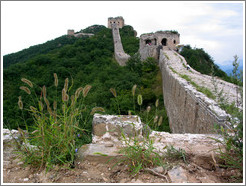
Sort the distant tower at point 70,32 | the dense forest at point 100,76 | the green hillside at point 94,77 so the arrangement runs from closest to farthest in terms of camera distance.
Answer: the dense forest at point 100,76, the green hillside at point 94,77, the distant tower at point 70,32

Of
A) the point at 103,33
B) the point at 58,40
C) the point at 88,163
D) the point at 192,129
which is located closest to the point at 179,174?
the point at 88,163

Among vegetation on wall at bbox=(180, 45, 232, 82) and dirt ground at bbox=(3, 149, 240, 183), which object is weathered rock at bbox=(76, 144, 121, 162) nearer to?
dirt ground at bbox=(3, 149, 240, 183)

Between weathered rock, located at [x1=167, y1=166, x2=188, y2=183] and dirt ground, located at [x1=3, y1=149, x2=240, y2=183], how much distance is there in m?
0.03

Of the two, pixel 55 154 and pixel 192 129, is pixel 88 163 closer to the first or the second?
pixel 55 154

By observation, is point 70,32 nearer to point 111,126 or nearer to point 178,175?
point 111,126

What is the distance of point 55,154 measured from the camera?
6.82ft

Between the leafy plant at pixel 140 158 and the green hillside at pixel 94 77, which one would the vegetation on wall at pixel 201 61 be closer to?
the green hillside at pixel 94 77

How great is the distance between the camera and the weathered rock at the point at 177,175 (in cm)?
183

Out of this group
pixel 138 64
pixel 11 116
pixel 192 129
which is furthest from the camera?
pixel 138 64

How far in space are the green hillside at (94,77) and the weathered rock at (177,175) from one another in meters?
4.72

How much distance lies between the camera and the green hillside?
1243 centimetres

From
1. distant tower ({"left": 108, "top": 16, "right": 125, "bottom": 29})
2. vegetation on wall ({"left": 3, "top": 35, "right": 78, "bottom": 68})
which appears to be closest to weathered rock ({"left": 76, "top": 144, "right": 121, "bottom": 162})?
distant tower ({"left": 108, "top": 16, "right": 125, "bottom": 29})

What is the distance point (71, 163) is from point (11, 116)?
15.1 m

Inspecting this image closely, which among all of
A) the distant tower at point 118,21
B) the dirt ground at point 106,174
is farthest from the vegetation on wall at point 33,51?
the dirt ground at point 106,174
